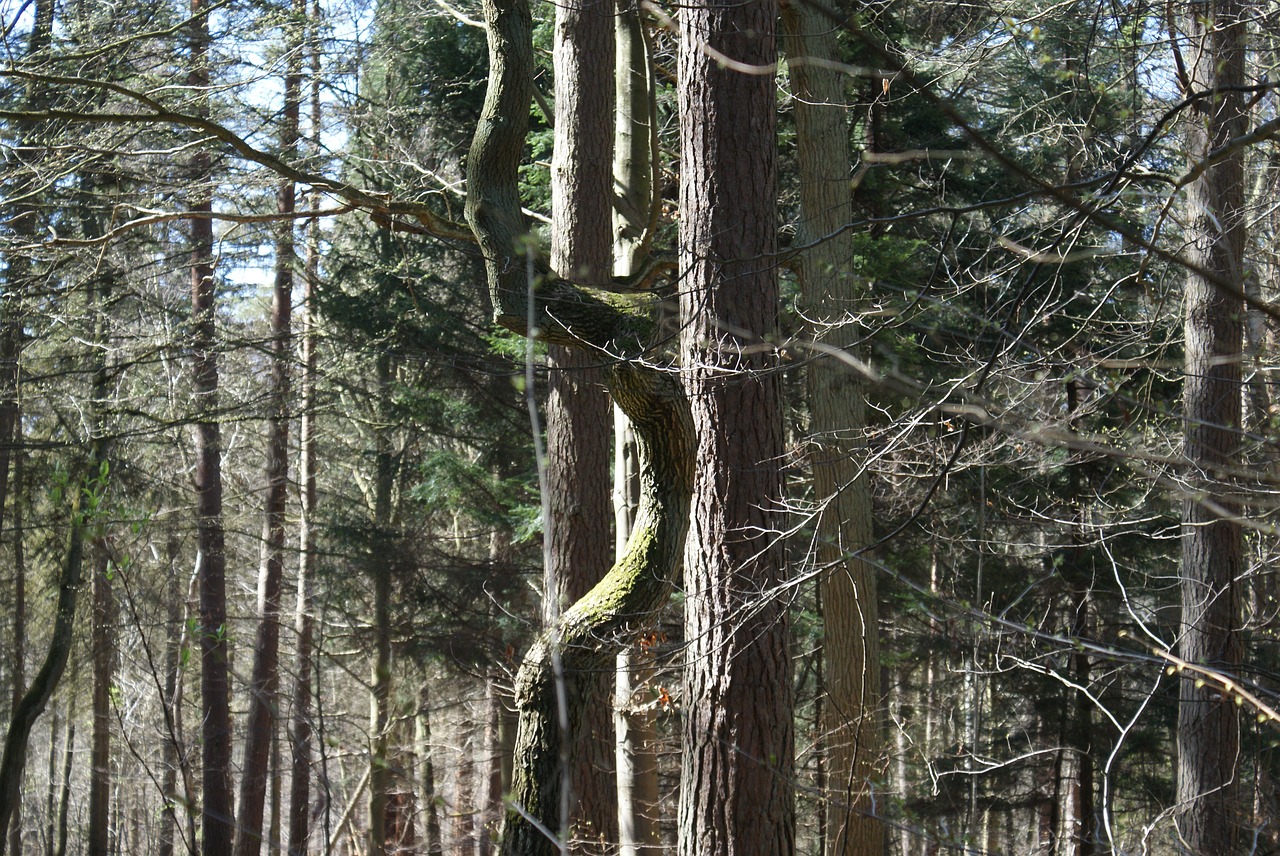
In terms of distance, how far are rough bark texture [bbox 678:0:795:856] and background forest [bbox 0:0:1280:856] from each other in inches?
0.9

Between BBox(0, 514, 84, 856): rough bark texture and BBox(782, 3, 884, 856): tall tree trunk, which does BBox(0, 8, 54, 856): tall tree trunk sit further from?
BBox(782, 3, 884, 856): tall tree trunk

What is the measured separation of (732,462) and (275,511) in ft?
34.7

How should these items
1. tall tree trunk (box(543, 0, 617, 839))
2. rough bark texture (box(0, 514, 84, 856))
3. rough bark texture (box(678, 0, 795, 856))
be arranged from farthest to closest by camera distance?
rough bark texture (box(0, 514, 84, 856)) → tall tree trunk (box(543, 0, 617, 839)) → rough bark texture (box(678, 0, 795, 856))

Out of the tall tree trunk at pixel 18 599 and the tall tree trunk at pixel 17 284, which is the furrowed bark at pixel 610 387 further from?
the tall tree trunk at pixel 18 599

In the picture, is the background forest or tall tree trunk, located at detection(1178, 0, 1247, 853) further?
tall tree trunk, located at detection(1178, 0, 1247, 853)

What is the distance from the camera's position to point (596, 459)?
7.02 meters

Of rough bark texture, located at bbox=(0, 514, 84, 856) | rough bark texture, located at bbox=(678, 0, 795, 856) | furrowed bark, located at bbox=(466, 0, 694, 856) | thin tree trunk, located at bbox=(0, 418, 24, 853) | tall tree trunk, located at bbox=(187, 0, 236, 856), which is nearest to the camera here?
furrowed bark, located at bbox=(466, 0, 694, 856)

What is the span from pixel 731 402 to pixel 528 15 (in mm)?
1956

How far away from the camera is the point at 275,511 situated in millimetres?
13875

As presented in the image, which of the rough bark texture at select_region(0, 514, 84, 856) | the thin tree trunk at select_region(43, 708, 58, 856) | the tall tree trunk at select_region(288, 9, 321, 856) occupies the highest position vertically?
the tall tree trunk at select_region(288, 9, 321, 856)

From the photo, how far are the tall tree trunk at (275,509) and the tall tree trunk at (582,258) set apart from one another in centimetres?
441

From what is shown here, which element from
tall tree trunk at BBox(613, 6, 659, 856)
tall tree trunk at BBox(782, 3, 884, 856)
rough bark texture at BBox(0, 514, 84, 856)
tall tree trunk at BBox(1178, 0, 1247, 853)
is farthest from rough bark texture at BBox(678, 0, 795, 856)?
rough bark texture at BBox(0, 514, 84, 856)

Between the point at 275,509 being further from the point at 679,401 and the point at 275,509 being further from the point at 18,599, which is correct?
the point at 679,401

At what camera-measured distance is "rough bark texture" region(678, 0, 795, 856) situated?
15.4ft
